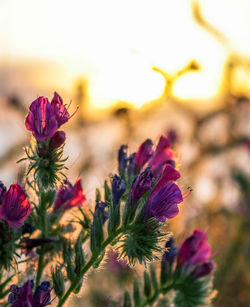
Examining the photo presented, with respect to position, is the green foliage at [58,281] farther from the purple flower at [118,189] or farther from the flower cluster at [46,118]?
the flower cluster at [46,118]

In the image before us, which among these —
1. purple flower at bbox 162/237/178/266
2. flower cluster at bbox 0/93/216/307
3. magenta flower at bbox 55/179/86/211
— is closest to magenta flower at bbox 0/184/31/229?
flower cluster at bbox 0/93/216/307

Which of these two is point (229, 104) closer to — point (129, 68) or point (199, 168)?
point (199, 168)

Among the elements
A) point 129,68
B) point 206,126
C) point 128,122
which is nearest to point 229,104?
point 206,126

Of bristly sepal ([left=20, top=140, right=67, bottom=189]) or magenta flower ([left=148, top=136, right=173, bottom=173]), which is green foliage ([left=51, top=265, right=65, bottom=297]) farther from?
magenta flower ([left=148, top=136, right=173, bottom=173])

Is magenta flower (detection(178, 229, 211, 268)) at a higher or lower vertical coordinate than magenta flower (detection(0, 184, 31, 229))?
lower

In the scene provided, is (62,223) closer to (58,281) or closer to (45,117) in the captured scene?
(58,281)

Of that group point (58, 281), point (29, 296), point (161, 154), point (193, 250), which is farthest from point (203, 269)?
point (29, 296)
